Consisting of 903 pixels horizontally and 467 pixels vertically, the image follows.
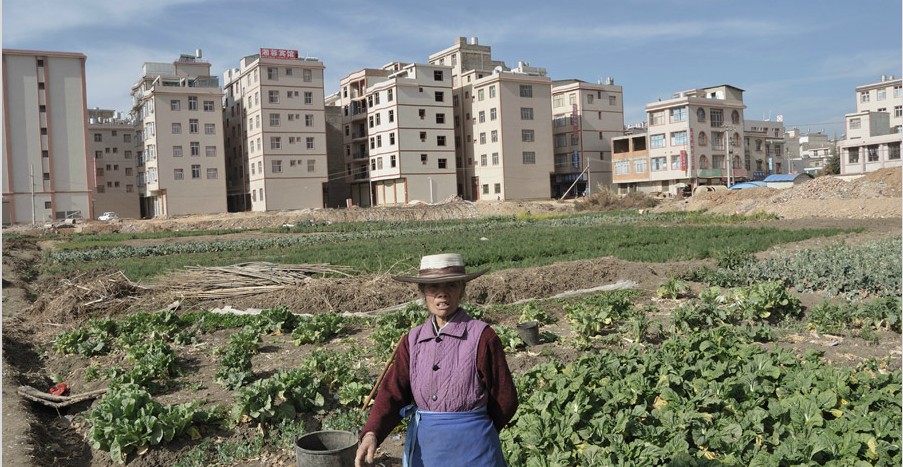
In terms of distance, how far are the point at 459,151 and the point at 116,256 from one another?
51210mm

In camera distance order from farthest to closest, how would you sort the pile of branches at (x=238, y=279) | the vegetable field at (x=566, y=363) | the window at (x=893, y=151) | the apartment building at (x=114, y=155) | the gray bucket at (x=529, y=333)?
1. the apartment building at (x=114, y=155)
2. the window at (x=893, y=151)
3. the pile of branches at (x=238, y=279)
4. the gray bucket at (x=529, y=333)
5. the vegetable field at (x=566, y=363)

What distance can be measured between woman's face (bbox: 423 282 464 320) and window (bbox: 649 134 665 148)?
68.9 metres

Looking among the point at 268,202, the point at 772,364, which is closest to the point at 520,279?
the point at 772,364

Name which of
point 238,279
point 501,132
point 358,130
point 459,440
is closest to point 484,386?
point 459,440

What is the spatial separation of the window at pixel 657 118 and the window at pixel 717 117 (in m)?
4.95

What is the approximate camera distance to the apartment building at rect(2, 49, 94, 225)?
5819 centimetres

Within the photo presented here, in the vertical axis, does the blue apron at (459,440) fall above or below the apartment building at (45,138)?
below

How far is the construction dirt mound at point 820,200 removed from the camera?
1197 inches

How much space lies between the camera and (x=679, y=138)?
6781cm

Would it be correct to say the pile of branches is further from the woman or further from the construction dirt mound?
the construction dirt mound

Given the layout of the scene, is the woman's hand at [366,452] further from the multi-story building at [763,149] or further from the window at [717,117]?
the multi-story building at [763,149]

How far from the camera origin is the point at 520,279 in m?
13.7

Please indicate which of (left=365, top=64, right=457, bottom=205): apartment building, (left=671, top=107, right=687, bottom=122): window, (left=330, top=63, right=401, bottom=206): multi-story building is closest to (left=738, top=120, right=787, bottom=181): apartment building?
(left=671, top=107, right=687, bottom=122): window

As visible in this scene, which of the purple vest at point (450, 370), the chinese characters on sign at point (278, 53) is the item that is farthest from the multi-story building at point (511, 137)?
the purple vest at point (450, 370)
